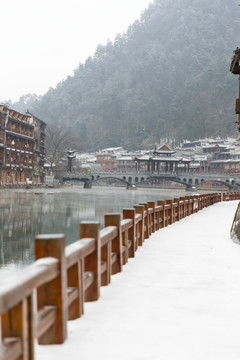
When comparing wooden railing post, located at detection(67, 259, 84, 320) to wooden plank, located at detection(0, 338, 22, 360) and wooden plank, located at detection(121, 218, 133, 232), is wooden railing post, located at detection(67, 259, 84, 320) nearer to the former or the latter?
wooden plank, located at detection(0, 338, 22, 360)

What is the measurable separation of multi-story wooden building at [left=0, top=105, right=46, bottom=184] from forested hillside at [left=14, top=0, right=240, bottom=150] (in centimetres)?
6200

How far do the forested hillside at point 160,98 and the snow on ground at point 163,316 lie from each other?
443 feet

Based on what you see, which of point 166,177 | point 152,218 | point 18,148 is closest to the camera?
point 152,218

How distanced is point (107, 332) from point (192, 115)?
153505mm

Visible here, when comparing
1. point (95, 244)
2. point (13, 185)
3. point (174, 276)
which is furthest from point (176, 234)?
point (13, 185)

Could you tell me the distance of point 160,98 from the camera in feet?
570

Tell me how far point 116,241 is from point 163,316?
2.26m

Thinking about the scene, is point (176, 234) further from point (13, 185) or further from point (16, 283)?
point (13, 185)

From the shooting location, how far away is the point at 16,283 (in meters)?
2.76

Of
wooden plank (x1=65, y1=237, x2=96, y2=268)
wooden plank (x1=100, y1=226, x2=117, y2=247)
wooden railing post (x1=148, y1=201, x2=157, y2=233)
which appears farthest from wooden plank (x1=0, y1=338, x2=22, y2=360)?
wooden railing post (x1=148, y1=201, x2=157, y2=233)

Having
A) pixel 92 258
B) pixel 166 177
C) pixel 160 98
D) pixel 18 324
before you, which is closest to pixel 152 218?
pixel 92 258

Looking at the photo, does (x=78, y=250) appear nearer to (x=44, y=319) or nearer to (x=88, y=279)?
(x=88, y=279)

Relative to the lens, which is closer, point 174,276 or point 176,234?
point 174,276

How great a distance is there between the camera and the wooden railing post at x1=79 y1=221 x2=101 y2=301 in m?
5.21
